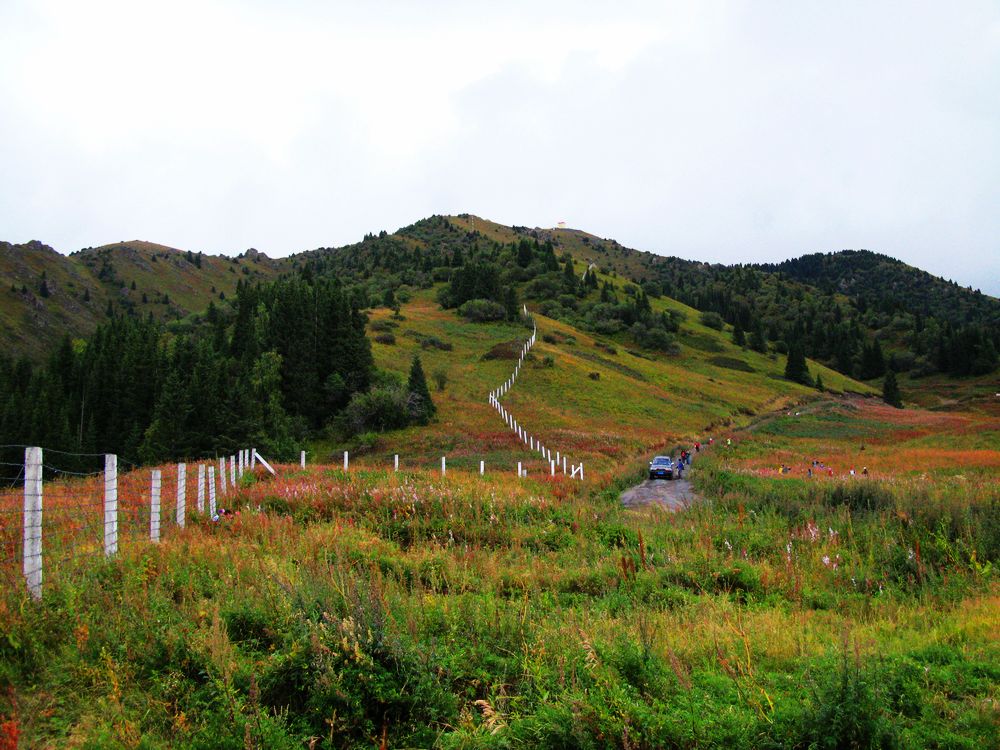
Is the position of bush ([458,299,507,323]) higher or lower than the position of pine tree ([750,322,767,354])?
higher

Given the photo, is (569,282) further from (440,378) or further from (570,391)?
(440,378)

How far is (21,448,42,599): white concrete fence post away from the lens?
538 cm

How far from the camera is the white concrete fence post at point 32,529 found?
5.38 m

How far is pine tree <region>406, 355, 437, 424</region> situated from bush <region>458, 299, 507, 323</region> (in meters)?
41.7

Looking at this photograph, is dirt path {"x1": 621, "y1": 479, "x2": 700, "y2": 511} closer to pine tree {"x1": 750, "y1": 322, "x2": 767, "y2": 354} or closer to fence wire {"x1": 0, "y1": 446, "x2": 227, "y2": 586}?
fence wire {"x1": 0, "y1": 446, "x2": 227, "y2": 586}

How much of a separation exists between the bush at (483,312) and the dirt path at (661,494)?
229ft

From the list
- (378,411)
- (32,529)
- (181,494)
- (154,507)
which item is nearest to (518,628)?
(32,529)

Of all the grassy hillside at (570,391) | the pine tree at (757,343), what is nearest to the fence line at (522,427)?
the grassy hillside at (570,391)

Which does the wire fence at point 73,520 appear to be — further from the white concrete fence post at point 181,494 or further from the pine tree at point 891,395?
the pine tree at point 891,395

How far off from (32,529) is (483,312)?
282 ft

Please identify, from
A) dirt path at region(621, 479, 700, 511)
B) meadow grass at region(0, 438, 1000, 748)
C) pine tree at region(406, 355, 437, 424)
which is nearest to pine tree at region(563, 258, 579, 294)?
pine tree at region(406, 355, 437, 424)

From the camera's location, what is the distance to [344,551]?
810 centimetres

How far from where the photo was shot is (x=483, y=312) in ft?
298

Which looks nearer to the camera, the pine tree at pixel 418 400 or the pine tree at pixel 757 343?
the pine tree at pixel 418 400
